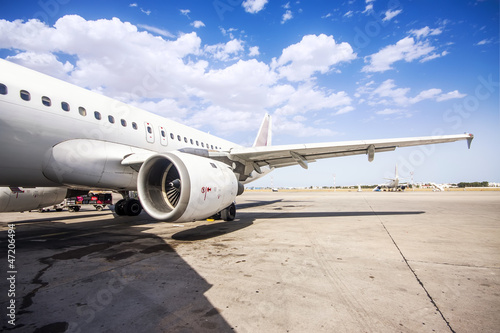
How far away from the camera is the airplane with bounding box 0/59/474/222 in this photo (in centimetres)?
534

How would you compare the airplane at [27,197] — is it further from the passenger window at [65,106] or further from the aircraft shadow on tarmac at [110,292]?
the aircraft shadow on tarmac at [110,292]

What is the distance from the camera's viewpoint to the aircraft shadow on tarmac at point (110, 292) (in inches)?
89.2

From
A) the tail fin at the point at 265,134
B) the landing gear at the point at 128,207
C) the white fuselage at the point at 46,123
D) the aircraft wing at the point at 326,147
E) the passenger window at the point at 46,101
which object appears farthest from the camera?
the tail fin at the point at 265,134

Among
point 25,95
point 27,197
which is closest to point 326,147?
point 25,95

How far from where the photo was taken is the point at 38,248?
5391mm

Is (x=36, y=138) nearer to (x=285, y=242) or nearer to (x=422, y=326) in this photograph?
(x=285, y=242)

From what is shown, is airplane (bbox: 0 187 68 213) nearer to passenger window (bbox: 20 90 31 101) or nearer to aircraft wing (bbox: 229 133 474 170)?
passenger window (bbox: 20 90 31 101)

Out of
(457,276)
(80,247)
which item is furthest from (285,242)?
(80,247)

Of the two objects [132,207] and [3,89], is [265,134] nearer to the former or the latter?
[132,207]

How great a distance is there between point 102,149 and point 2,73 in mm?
2525

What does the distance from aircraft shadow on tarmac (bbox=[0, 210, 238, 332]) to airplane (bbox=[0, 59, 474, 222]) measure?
4.56ft

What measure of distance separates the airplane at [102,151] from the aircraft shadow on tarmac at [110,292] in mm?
1390

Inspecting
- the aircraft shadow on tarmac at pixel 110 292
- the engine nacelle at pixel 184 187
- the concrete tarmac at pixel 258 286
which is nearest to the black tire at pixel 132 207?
the concrete tarmac at pixel 258 286

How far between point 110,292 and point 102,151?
5.05 meters
